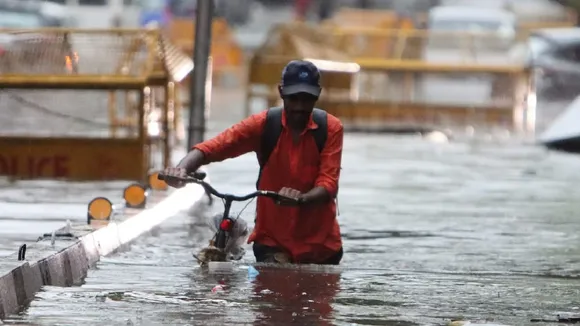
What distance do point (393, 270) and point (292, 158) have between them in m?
1.81

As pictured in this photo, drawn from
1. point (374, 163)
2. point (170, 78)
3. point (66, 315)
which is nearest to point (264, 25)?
point (374, 163)

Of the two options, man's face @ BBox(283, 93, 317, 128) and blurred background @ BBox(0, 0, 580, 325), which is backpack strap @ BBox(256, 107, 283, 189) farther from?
blurred background @ BBox(0, 0, 580, 325)

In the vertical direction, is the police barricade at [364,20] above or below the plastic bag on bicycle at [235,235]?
above

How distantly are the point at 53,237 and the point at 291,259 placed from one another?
4.81 ft

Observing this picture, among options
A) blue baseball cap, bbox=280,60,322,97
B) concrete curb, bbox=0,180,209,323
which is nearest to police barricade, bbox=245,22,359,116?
concrete curb, bbox=0,180,209,323

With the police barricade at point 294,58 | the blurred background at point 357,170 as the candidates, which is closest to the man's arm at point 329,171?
the blurred background at point 357,170

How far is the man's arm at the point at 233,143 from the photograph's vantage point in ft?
34.7

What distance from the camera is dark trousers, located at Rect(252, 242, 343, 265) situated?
10.9 m

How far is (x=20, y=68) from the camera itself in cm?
1769

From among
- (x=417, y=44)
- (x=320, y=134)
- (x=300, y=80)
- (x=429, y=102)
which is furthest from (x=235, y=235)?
(x=417, y=44)

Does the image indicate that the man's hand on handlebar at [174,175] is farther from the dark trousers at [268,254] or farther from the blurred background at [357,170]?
the dark trousers at [268,254]

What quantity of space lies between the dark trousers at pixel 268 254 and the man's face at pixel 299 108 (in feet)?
2.69

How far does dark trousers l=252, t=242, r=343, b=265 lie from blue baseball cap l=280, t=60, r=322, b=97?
3.44ft

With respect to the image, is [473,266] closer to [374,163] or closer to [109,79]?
[109,79]
